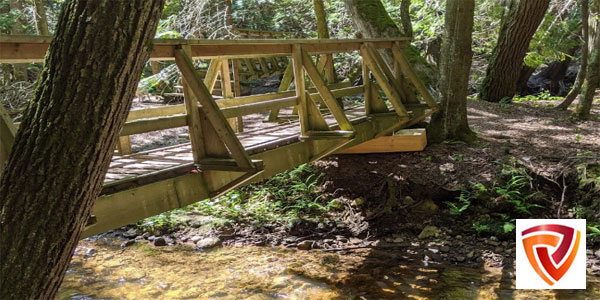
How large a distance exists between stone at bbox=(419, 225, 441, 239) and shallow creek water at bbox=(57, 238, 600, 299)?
22.8 inches

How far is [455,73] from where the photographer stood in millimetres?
8305

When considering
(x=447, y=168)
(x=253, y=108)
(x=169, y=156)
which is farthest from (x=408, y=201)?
(x=169, y=156)

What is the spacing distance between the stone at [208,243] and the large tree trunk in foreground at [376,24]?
468cm

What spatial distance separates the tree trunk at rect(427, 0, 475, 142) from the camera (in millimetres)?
8094

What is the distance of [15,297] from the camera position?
2.03 metres

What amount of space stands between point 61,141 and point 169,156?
3047mm

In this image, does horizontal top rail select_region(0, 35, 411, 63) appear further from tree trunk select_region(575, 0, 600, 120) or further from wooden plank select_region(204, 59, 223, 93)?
tree trunk select_region(575, 0, 600, 120)

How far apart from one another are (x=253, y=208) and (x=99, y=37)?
6309 millimetres

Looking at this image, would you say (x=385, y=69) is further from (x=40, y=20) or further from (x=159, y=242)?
(x=40, y=20)

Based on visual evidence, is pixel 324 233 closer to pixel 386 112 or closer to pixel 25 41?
pixel 386 112

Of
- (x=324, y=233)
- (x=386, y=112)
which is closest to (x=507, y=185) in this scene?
(x=386, y=112)

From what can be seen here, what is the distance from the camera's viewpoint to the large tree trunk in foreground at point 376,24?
9.71 m

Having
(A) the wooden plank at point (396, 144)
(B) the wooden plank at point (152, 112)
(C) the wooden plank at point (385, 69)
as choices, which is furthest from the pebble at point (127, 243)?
(C) the wooden plank at point (385, 69)

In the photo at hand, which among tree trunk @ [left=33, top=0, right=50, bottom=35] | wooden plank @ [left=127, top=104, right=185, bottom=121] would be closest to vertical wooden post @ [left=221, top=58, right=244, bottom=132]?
wooden plank @ [left=127, top=104, right=185, bottom=121]
